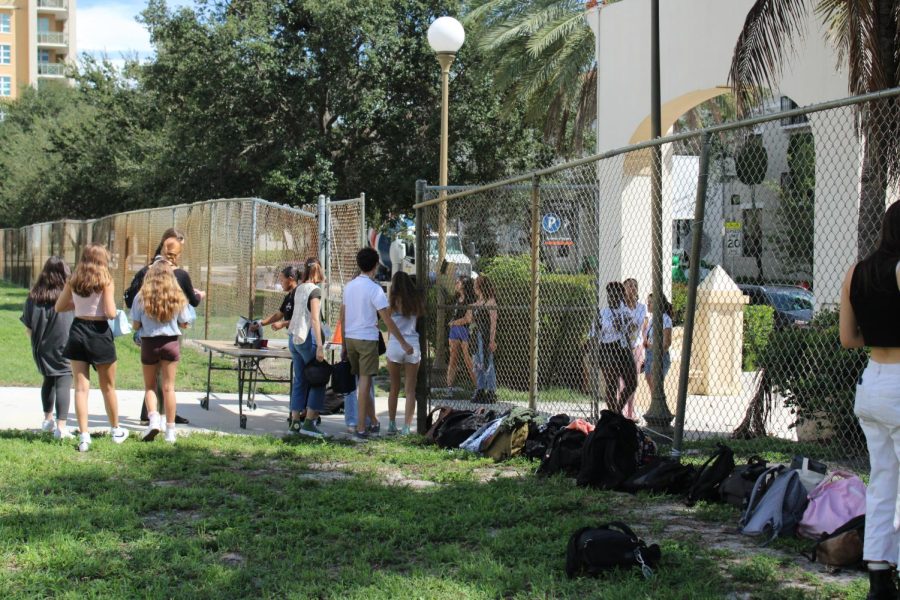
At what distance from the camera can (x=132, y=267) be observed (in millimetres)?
22859

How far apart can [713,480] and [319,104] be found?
21.6 meters

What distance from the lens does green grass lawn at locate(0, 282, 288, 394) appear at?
13.0 meters

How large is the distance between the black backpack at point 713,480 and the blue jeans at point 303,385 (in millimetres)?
4043

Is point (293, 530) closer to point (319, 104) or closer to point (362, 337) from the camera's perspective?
point (362, 337)

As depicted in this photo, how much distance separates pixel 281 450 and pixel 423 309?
189 centimetres

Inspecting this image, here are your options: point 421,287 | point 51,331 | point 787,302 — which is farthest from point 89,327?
point 787,302

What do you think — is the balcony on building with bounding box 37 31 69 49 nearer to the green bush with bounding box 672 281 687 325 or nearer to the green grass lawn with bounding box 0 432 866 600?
the green bush with bounding box 672 281 687 325

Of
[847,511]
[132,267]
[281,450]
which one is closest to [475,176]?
[132,267]

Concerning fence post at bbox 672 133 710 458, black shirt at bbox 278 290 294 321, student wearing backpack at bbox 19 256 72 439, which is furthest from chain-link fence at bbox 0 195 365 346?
fence post at bbox 672 133 710 458

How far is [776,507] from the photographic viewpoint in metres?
5.62

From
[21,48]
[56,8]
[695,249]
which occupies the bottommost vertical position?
[695,249]

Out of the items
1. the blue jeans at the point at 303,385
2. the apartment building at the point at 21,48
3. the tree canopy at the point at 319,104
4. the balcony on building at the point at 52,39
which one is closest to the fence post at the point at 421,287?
the blue jeans at the point at 303,385

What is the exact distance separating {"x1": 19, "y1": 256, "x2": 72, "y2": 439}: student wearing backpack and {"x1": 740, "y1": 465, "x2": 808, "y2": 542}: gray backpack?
6.12 metres

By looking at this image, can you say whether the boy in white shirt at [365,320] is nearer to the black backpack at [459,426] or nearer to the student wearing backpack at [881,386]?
the black backpack at [459,426]
